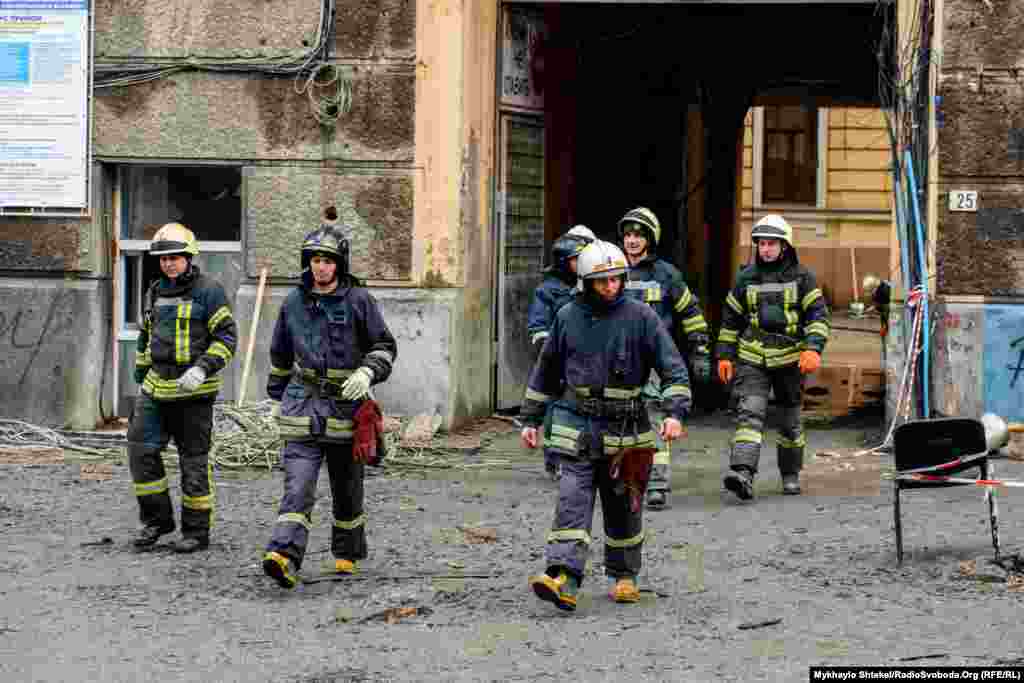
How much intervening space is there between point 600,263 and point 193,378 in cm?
247

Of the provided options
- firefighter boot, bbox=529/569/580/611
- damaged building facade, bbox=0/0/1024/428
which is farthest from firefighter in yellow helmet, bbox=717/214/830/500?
firefighter boot, bbox=529/569/580/611

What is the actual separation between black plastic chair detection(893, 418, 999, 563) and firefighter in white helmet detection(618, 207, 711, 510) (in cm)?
233

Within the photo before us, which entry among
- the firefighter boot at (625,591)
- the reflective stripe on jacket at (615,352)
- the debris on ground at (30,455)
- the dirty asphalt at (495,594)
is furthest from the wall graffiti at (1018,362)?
the debris on ground at (30,455)

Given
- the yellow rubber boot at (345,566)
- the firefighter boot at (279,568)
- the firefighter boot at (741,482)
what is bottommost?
the yellow rubber boot at (345,566)

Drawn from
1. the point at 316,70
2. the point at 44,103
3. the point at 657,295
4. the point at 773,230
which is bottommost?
the point at 657,295

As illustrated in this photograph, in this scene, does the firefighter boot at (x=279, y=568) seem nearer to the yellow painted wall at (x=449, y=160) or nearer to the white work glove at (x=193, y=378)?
the white work glove at (x=193, y=378)

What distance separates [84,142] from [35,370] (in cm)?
181

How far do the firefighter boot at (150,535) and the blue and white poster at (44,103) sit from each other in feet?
16.2

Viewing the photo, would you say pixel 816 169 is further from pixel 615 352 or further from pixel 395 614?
pixel 395 614

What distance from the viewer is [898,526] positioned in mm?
8852

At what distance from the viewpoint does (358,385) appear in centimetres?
881

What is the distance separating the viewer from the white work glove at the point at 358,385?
8.80 metres

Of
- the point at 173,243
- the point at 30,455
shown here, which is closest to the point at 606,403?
the point at 173,243

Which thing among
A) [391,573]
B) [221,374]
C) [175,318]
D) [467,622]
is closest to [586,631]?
[467,622]
